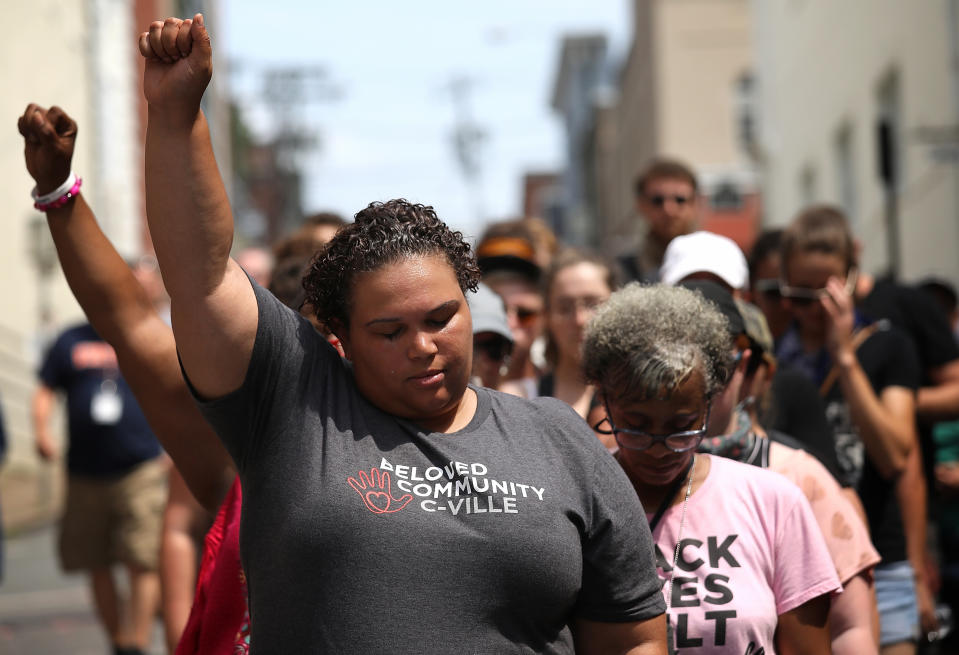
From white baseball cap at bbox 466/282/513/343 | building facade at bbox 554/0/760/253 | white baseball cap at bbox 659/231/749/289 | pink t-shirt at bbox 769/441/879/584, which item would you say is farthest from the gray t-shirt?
building facade at bbox 554/0/760/253

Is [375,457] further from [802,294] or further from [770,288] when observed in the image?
[770,288]

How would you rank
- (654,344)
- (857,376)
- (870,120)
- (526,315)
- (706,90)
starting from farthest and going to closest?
(706,90)
(870,120)
(526,315)
(857,376)
(654,344)

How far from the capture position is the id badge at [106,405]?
25.3 ft

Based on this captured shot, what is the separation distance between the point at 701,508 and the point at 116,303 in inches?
52.1

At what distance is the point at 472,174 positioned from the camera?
64.7 m

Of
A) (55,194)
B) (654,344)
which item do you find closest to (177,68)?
(55,194)

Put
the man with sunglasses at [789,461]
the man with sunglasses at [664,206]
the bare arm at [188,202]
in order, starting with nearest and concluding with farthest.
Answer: the bare arm at [188,202] → the man with sunglasses at [789,461] → the man with sunglasses at [664,206]

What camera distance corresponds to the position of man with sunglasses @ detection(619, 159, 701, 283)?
603 cm

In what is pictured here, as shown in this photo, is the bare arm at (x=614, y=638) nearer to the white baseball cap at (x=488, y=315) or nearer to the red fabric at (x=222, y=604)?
the red fabric at (x=222, y=604)

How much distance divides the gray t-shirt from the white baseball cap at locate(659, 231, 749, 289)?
1.61m

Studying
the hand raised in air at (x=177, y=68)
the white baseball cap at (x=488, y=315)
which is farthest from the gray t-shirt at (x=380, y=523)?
the white baseball cap at (x=488, y=315)

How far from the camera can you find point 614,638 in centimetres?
253

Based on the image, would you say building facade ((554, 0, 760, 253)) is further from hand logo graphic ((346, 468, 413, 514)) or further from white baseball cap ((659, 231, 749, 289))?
hand logo graphic ((346, 468, 413, 514))

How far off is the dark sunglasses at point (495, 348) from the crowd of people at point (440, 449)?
0.03ft
